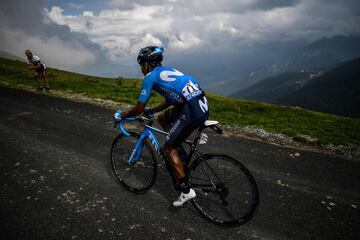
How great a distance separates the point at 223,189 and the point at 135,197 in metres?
2.42

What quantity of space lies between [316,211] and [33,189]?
753 cm

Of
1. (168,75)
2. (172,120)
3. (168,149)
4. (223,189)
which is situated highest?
(168,75)

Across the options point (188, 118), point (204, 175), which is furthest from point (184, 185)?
point (188, 118)

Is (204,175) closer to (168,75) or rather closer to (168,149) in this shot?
(168,149)

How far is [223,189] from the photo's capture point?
636 cm

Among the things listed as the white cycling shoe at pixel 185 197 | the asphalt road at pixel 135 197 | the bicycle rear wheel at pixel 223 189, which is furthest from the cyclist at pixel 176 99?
the asphalt road at pixel 135 197

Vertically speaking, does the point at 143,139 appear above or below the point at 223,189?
above

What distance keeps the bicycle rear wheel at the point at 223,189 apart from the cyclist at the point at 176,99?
1.22ft

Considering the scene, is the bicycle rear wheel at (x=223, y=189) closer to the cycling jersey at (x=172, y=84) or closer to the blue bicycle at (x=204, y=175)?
the blue bicycle at (x=204, y=175)

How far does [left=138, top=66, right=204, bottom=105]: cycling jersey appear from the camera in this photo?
5.94 meters

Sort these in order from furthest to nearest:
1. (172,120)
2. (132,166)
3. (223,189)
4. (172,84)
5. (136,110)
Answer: (132,166) → (172,120) → (223,189) → (136,110) → (172,84)

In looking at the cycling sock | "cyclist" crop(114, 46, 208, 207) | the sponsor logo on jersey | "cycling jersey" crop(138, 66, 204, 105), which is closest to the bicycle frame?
"cyclist" crop(114, 46, 208, 207)

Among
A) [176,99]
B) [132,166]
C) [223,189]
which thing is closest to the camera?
[176,99]

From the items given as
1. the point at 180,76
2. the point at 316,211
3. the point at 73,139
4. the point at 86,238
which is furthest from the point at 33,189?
the point at 316,211
